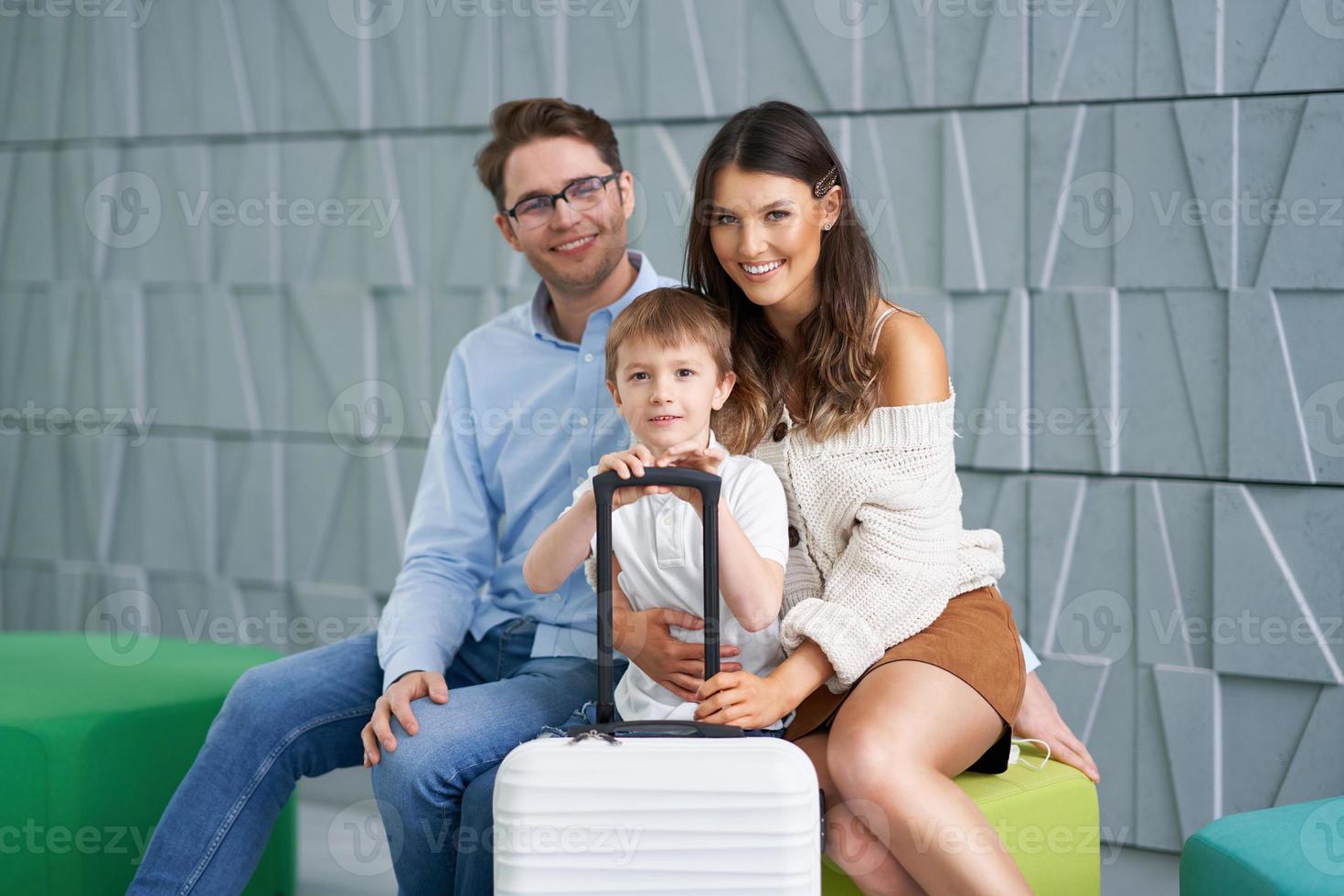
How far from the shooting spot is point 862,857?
5.53 ft

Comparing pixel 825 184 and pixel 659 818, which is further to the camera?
pixel 825 184

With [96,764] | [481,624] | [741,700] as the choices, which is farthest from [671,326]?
[96,764]

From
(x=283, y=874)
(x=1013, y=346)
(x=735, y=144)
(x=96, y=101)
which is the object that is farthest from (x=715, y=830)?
(x=96, y=101)

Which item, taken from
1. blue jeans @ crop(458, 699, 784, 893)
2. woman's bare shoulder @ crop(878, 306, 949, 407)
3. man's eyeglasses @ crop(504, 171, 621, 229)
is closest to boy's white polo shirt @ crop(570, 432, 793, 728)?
blue jeans @ crop(458, 699, 784, 893)

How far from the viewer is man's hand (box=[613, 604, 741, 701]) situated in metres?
1.79

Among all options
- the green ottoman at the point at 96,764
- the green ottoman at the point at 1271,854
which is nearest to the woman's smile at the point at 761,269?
the green ottoman at the point at 1271,854

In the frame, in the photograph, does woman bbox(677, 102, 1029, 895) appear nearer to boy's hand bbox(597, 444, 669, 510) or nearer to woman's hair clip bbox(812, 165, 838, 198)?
woman's hair clip bbox(812, 165, 838, 198)

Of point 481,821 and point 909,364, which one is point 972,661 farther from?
point 481,821

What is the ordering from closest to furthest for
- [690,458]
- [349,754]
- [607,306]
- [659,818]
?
[659,818], [690,458], [349,754], [607,306]

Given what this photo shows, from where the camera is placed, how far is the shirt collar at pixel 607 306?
223 cm

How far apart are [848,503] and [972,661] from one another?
11.1 inches

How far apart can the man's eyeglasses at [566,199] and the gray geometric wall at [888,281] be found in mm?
913

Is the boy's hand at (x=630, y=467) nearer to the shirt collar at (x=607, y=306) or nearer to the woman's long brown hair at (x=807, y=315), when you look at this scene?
the woman's long brown hair at (x=807, y=315)

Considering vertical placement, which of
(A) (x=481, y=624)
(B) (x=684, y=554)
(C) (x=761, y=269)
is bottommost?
(A) (x=481, y=624)
